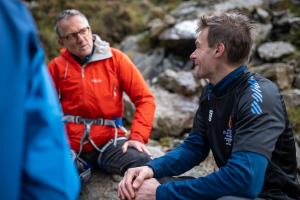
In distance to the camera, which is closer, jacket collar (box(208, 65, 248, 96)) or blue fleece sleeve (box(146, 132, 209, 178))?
jacket collar (box(208, 65, 248, 96))

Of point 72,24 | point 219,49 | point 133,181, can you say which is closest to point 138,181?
point 133,181

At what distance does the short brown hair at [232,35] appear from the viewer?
3443mm

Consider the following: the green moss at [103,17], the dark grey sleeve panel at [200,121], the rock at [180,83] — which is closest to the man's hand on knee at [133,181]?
the dark grey sleeve panel at [200,121]

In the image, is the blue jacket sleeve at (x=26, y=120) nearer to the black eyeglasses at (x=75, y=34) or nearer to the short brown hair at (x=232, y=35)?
the short brown hair at (x=232, y=35)

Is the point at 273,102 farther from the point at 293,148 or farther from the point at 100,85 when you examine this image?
the point at 100,85

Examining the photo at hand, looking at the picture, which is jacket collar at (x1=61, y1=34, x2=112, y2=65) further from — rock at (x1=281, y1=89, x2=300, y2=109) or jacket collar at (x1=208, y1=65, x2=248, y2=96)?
rock at (x1=281, y1=89, x2=300, y2=109)

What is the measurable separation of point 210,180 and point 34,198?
5.83ft

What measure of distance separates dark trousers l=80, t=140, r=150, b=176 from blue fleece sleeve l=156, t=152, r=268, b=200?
1474 mm

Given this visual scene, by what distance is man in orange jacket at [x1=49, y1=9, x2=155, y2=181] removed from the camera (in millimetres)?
4973

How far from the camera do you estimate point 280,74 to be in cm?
847

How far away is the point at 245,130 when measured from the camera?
10.3 ft

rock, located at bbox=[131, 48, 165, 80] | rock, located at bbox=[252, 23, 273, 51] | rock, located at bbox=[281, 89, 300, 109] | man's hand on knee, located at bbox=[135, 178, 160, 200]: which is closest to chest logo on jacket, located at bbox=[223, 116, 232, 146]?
man's hand on knee, located at bbox=[135, 178, 160, 200]

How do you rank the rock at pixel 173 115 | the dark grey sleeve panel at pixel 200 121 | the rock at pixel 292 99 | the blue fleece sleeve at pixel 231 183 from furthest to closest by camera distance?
the rock at pixel 173 115
the rock at pixel 292 99
the dark grey sleeve panel at pixel 200 121
the blue fleece sleeve at pixel 231 183

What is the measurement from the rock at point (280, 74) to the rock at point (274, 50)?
784 mm
